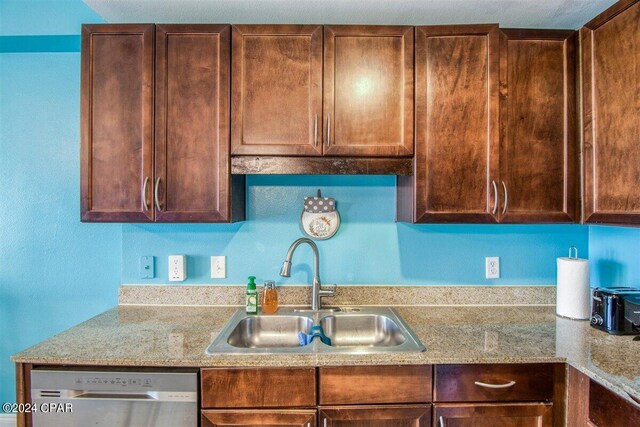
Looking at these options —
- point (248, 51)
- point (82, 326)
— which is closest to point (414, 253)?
point (248, 51)

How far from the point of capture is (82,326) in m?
1.61

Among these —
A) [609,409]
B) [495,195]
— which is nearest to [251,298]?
[495,195]

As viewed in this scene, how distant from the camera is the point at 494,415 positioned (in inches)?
52.4

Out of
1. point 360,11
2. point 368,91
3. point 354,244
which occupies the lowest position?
point 354,244

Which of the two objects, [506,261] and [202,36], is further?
[506,261]

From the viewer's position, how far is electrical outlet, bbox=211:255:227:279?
76.4 inches

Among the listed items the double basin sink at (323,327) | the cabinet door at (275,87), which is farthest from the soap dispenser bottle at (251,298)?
the cabinet door at (275,87)

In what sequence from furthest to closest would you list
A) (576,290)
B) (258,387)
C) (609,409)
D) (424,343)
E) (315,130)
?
(576,290)
(315,130)
(424,343)
(258,387)
(609,409)

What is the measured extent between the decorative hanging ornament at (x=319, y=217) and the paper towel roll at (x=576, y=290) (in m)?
1.09

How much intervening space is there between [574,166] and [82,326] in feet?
7.30

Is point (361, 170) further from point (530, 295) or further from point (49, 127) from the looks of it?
point (49, 127)

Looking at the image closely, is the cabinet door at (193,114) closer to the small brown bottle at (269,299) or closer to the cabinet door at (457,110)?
the small brown bottle at (269,299)

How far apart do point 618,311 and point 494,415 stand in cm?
67

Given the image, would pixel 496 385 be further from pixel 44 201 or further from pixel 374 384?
pixel 44 201
